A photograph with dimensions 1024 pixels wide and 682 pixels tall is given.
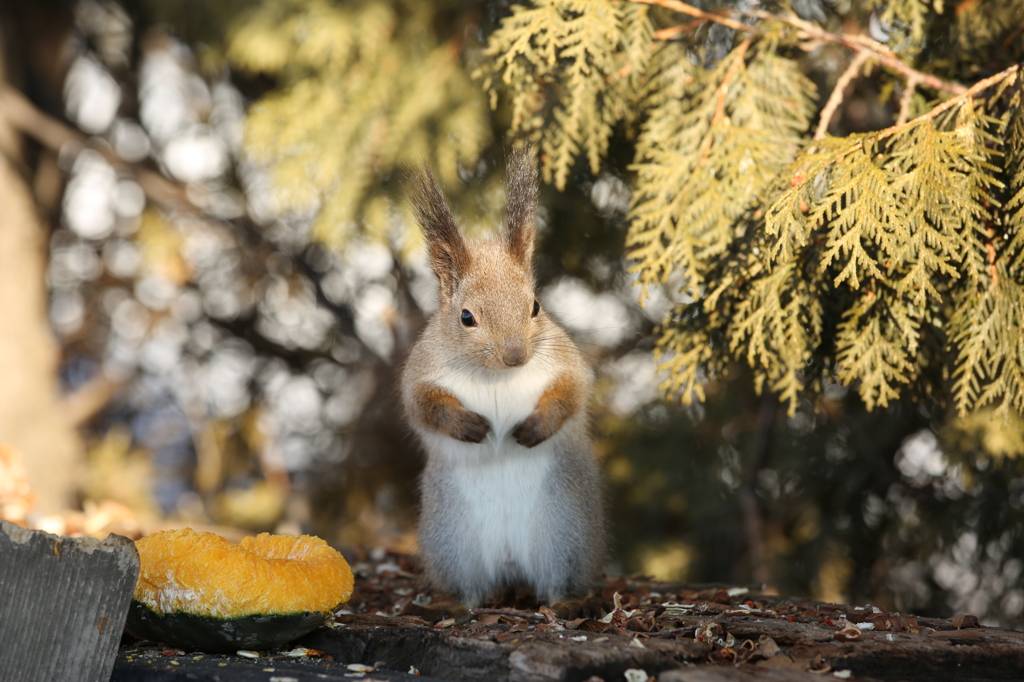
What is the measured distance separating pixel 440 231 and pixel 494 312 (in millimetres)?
238

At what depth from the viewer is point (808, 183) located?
5.86 ft

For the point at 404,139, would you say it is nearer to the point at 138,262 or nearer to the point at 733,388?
the point at 733,388

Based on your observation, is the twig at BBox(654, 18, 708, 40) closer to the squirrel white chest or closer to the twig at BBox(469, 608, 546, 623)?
the squirrel white chest

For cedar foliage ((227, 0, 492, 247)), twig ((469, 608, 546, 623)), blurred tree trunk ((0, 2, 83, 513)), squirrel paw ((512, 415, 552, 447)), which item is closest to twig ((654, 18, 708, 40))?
cedar foliage ((227, 0, 492, 247))

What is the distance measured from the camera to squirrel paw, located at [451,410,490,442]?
1928 mm

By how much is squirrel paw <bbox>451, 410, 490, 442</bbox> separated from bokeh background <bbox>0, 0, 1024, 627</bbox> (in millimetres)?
528

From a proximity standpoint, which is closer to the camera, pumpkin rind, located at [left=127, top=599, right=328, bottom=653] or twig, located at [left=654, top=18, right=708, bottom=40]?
pumpkin rind, located at [left=127, top=599, right=328, bottom=653]

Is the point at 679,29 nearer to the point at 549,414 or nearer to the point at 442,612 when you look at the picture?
the point at 549,414

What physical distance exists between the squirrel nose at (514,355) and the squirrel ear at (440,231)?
279 millimetres

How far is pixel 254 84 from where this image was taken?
4.26 metres

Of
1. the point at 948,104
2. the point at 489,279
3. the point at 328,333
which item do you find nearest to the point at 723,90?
the point at 948,104

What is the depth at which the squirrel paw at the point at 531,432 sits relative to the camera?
1.93 meters

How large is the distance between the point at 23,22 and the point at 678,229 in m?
3.82

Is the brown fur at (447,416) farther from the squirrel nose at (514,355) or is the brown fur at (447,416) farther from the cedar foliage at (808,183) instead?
the cedar foliage at (808,183)
